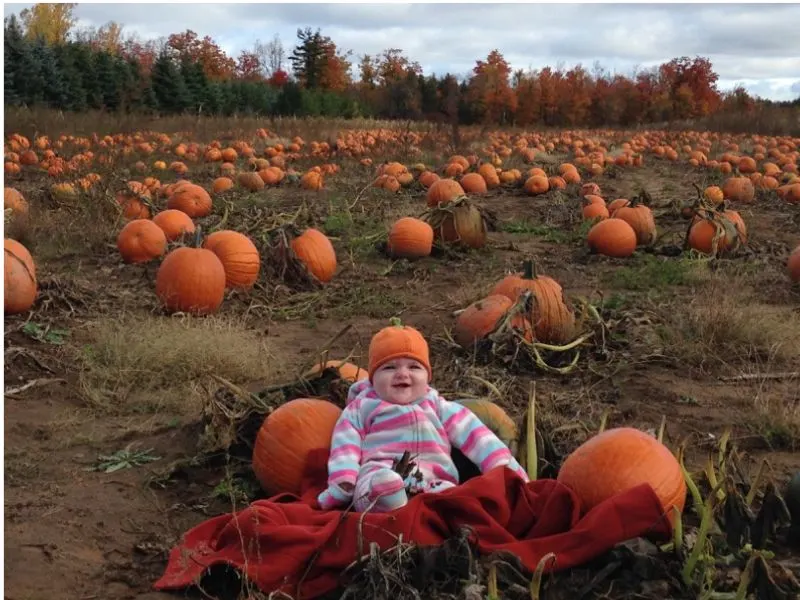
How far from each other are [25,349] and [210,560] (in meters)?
3.01

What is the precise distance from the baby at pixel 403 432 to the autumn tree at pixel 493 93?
38919 mm

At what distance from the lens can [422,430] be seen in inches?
136

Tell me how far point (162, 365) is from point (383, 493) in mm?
2595

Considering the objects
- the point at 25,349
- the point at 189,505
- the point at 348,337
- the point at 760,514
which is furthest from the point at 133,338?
the point at 760,514

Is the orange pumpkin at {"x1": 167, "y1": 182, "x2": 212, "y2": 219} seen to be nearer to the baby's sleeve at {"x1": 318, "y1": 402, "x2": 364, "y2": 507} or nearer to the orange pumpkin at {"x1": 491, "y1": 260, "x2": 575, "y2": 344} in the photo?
the orange pumpkin at {"x1": 491, "y1": 260, "x2": 575, "y2": 344}

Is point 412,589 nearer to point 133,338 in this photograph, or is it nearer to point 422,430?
point 422,430

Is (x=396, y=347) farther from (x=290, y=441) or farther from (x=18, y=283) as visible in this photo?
(x=18, y=283)

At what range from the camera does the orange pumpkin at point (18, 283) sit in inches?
235

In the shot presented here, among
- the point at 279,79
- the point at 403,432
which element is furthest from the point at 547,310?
the point at 279,79

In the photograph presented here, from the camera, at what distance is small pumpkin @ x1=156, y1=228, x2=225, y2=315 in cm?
642

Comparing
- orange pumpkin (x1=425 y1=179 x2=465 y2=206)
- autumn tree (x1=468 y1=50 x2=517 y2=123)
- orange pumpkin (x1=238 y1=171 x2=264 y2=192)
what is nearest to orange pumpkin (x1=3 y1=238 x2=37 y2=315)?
orange pumpkin (x1=425 y1=179 x2=465 y2=206)

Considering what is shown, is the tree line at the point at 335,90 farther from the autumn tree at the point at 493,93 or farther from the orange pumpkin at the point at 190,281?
the orange pumpkin at the point at 190,281

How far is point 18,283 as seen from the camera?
6016mm

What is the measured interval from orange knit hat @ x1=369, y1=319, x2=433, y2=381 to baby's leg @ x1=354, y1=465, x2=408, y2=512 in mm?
541
